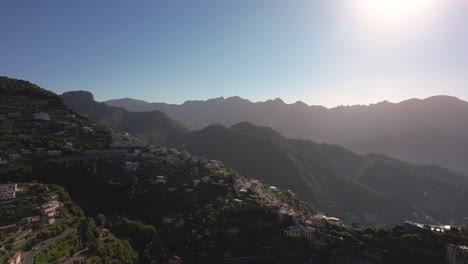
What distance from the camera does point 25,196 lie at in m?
38.0

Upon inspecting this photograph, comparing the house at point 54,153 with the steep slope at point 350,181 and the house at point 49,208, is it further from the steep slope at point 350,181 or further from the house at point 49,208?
the steep slope at point 350,181

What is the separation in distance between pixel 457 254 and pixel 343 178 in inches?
3300

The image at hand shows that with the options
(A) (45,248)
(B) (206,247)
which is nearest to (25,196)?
(A) (45,248)

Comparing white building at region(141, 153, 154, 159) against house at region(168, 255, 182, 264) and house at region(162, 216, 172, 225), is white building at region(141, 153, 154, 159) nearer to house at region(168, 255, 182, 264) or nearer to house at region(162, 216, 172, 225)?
house at region(162, 216, 172, 225)

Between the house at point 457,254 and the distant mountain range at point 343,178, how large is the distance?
5758 cm

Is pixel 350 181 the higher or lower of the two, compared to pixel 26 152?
lower

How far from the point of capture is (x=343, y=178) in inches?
4528

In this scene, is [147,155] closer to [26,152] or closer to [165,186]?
[165,186]

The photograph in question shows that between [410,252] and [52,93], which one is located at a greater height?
[52,93]

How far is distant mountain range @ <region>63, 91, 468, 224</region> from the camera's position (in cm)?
9719

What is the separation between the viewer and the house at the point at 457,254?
31.9 metres

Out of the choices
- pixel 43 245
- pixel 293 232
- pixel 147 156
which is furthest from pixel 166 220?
pixel 147 156

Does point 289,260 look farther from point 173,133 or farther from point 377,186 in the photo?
point 173,133

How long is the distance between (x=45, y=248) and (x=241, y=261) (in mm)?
17758
